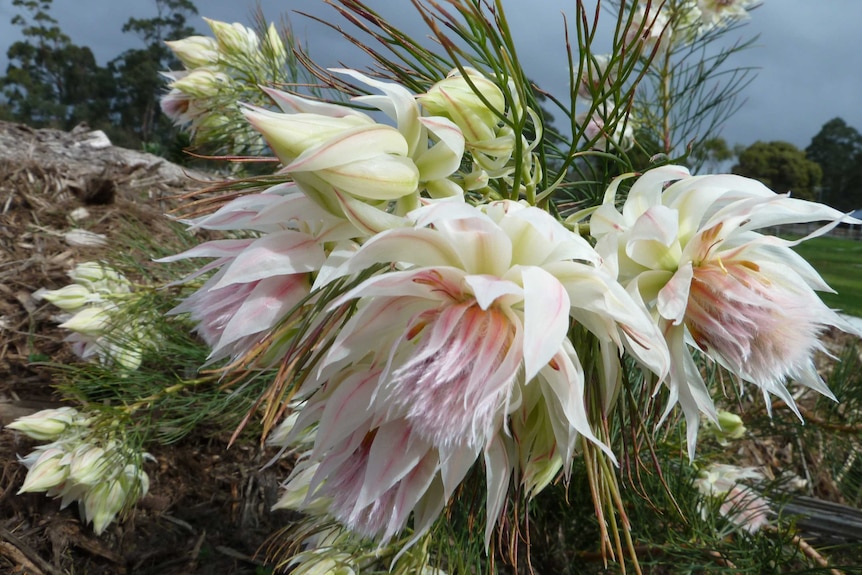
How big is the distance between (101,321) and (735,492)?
1540 millimetres

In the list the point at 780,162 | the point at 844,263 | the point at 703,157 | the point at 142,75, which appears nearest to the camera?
the point at 703,157

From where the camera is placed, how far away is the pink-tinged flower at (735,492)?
1.17 m

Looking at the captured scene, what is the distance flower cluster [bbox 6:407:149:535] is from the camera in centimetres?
120

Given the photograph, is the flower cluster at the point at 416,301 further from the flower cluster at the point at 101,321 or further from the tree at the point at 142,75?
the tree at the point at 142,75

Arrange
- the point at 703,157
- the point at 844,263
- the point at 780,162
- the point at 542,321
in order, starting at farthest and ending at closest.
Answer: the point at 780,162 < the point at 844,263 < the point at 703,157 < the point at 542,321

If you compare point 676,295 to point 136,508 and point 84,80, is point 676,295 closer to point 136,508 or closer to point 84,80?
point 136,508

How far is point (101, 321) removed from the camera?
1455 mm

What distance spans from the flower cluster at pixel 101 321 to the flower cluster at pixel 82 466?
0.70 feet

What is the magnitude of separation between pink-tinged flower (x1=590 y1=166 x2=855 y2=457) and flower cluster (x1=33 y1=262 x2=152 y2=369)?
133 cm

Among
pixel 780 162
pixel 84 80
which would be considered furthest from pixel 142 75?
pixel 780 162

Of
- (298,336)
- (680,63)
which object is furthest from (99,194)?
(298,336)

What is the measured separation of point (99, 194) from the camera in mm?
2416

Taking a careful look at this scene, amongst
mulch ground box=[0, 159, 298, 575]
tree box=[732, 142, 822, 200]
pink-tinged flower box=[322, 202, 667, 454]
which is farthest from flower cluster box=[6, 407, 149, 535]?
tree box=[732, 142, 822, 200]

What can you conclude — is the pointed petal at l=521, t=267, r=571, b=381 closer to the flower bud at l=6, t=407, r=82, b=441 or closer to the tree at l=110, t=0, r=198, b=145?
the flower bud at l=6, t=407, r=82, b=441
